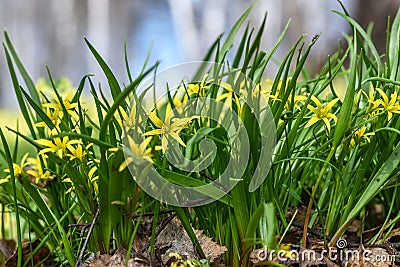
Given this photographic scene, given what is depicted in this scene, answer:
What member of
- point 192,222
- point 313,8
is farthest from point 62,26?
point 192,222

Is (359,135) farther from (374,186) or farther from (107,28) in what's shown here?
(107,28)

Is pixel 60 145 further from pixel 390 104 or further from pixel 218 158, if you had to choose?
pixel 390 104

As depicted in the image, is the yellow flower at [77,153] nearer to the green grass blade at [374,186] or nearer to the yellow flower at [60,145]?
the yellow flower at [60,145]

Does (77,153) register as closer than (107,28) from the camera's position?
Yes

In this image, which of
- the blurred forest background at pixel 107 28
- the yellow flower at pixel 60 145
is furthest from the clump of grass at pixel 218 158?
the blurred forest background at pixel 107 28

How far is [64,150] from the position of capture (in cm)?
75

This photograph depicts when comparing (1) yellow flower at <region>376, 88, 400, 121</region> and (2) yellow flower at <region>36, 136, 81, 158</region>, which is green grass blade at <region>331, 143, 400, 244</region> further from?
(2) yellow flower at <region>36, 136, 81, 158</region>

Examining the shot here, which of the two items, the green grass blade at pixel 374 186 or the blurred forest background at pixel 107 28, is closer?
the green grass blade at pixel 374 186

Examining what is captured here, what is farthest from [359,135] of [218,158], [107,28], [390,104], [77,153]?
[107,28]

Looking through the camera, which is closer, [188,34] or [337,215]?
[337,215]

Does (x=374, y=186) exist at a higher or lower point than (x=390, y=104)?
lower

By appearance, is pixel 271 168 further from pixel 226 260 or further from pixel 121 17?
pixel 121 17

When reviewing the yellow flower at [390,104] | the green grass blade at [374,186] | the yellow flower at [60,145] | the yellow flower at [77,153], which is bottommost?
the green grass blade at [374,186]

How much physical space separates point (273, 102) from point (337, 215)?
0.21m
